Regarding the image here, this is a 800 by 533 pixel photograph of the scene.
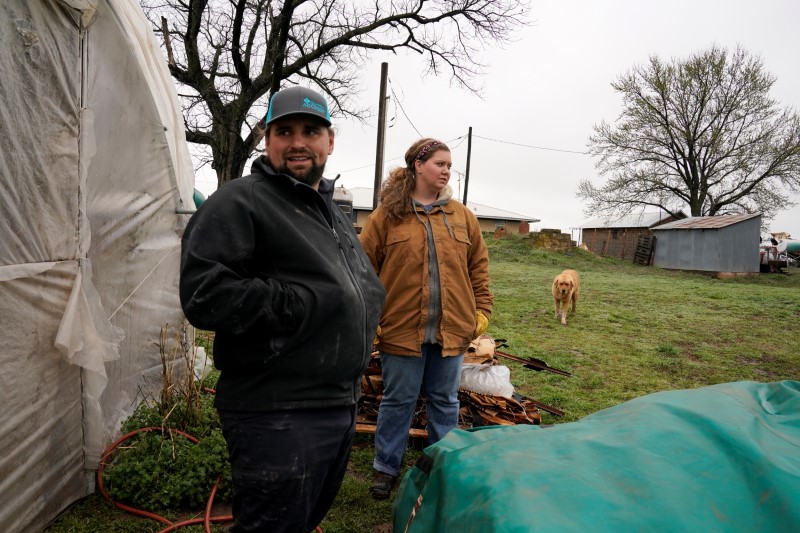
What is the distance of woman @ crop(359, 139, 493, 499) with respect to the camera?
115 inches

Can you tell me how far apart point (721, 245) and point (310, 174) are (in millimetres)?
25380

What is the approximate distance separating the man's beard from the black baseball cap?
18 centimetres

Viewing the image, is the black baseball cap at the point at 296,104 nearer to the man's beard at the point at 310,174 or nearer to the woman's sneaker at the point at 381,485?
the man's beard at the point at 310,174

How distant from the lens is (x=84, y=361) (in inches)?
106

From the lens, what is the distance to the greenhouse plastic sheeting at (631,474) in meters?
1.18

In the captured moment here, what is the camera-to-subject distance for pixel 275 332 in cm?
155

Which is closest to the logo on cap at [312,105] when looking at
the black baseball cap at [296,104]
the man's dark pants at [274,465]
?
the black baseball cap at [296,104]

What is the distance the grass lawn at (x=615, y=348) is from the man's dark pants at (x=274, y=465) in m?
1.30

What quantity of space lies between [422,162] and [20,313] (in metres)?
2.22

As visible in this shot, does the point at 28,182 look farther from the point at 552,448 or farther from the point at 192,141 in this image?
the point at 192,141

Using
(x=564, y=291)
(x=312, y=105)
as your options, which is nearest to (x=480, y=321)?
A: (x=312, y=105)

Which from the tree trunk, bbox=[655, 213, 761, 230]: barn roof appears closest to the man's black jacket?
the tree trunk

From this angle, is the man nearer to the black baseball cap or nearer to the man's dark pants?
the man's dark pants

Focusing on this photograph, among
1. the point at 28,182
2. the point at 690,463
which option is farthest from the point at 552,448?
the point at 28,182
